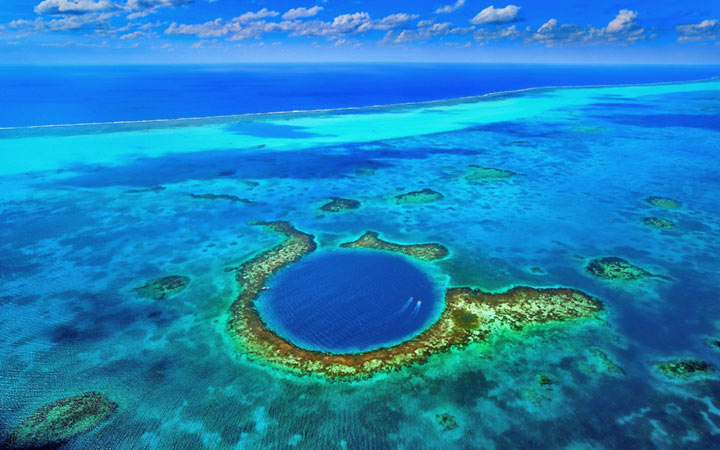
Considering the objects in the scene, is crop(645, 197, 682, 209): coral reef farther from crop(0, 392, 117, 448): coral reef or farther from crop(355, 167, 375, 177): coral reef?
crop(0, 392, 117, 448): coral reef

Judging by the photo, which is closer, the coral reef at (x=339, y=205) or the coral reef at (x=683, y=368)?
the coral reef at (x=683, y=368)

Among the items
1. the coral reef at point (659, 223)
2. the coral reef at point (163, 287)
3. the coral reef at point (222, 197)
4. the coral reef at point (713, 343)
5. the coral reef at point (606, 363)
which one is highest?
the coral reef at point (163, 287)

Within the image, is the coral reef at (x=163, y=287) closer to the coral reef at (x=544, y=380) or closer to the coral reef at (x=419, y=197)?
the coral reef at (x=544, y=380)

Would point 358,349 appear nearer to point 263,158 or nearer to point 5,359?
point 5,359

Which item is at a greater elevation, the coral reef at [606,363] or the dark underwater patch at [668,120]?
the coral reef at [606,363]

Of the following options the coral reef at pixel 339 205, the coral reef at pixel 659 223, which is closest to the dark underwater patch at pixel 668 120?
the coral reef at pixel 659 223

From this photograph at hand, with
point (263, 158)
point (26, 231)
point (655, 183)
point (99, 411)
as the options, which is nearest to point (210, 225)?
point (26, 231)
